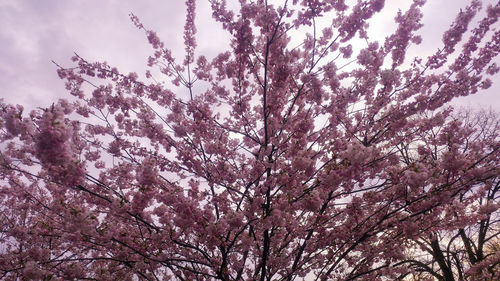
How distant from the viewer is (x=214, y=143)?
19.0ft

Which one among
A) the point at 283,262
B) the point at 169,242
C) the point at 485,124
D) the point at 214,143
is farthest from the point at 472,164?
the point at 485,124

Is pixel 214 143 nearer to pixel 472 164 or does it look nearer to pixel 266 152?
pixel 266 152

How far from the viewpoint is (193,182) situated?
20.0 feet

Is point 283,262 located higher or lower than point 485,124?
lower

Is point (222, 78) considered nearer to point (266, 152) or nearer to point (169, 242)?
point (266, 152)

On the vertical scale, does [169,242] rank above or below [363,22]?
below

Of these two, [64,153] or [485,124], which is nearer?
[64,153]

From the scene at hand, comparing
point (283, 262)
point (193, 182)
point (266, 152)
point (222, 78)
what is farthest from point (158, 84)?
point (283, 262)

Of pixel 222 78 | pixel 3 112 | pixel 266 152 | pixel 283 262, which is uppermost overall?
pixel 222 78

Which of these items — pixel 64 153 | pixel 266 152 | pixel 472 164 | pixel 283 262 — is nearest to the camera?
pixel 64 153

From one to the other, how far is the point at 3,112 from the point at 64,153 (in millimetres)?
1395

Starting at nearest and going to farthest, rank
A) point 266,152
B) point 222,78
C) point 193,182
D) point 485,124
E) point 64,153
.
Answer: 1. point 64,153
2. point 266,152
3. point 193,182
4. point 222,78
5. point 485,124

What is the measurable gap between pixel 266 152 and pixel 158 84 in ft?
10.1

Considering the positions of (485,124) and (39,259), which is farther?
(485,124)
